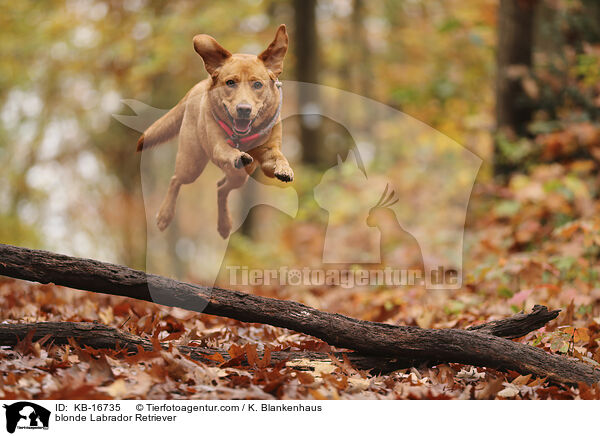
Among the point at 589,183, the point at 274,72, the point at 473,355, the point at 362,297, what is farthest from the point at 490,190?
the point at 274,72

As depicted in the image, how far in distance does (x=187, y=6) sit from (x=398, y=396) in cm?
927

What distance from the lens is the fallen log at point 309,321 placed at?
3.02 metres

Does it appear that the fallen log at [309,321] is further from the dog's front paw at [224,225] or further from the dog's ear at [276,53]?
the dog's ear at [276,53]

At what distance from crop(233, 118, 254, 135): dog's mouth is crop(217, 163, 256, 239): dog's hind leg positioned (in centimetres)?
22

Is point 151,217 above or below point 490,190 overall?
below

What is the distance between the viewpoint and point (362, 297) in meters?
6.32

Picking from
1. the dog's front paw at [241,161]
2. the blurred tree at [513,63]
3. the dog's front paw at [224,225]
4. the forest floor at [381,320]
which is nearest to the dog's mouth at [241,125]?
the dog's front paw at [241,161]

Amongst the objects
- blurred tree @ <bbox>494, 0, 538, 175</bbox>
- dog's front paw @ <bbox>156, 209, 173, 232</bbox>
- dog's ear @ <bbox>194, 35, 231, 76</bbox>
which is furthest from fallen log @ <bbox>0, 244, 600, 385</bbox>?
blurred tree @ <bbox>494, 0, 538, 175</bbox>

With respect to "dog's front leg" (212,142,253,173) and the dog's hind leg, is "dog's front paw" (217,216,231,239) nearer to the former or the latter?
the dog's hind leg
